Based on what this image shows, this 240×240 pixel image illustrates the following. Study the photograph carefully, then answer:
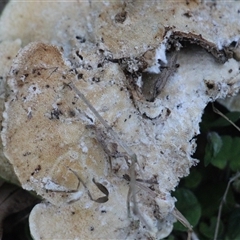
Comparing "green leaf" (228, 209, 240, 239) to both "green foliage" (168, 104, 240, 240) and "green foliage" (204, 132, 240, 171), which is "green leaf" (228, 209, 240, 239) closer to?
"green foliage" (168, 104, 240, 240)

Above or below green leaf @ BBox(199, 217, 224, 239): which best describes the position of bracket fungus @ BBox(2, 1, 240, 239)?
above

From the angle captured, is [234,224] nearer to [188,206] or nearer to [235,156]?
[188,206]

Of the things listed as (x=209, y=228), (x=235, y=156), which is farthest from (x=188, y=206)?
(x=235, y=156)

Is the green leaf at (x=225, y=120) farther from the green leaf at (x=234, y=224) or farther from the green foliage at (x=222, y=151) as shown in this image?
the green leaf at (x=234, y=224)

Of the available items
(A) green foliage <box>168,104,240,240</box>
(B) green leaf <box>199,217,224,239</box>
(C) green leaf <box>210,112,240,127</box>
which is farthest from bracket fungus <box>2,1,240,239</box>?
(B) green leaf <box>199,217,224,239</box>

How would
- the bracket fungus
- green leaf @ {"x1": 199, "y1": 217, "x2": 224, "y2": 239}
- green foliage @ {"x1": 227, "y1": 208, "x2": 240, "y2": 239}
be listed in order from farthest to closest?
green leaf @ {"x1": 199, "y1": 217, "x2": 224, "y2": 239}, green foliage @ {"x1": 227, "y1": 208, "x2": 240, "y2": 239}, the bracket fungus

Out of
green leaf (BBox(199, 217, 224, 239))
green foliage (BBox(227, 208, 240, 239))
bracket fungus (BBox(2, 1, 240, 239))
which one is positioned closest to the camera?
bracket fungus (BBox(2, 1, 240, 239))
